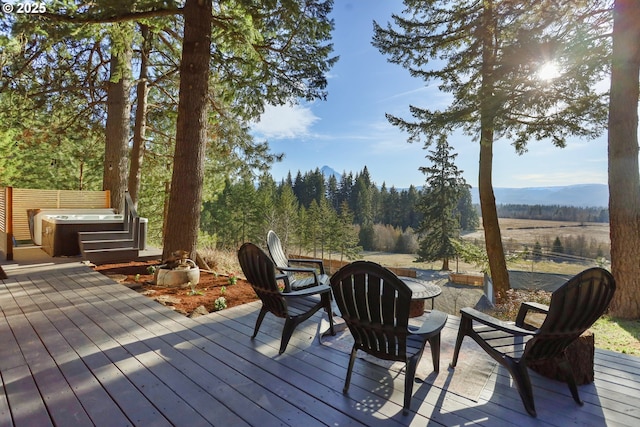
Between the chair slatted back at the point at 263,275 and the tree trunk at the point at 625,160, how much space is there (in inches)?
226

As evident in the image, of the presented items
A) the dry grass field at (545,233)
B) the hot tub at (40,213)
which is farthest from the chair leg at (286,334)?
the dry grass field at (545,233)

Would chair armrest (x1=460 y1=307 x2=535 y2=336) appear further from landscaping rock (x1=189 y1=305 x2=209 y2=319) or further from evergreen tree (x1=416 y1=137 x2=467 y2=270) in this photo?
evergreen tree (x1=416 y1=137 x2=467 y2=270)

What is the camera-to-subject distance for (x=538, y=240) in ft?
60.7

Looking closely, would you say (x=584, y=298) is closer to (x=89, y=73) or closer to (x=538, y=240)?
(x=89, y=73)

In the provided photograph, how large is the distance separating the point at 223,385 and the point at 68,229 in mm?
6544

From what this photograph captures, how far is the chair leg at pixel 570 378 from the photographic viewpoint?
208 centimetres

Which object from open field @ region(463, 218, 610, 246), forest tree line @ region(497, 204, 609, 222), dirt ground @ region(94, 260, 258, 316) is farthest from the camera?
forest tree line @ region(497, 204, 609, 222)

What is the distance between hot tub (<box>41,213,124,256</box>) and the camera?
6.67m

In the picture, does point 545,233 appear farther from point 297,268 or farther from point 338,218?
point 297,268

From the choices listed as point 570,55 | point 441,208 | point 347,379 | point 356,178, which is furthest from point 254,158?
point 356,178

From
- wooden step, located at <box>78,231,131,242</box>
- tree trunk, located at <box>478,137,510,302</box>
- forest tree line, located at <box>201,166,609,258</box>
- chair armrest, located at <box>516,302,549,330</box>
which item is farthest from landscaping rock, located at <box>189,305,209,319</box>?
forest tree line, located at <box>201,166,609,258</box>

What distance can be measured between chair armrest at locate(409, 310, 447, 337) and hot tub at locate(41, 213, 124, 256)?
712 centimetres

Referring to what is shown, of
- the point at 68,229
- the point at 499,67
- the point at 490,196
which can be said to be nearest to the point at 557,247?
the point at 490,196

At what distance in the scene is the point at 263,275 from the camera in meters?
2.76
